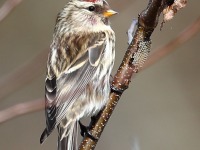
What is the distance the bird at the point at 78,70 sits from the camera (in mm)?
3316

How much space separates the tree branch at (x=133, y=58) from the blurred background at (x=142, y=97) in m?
2.99

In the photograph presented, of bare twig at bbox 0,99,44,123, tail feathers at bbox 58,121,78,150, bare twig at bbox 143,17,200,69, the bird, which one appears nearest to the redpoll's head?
the bird

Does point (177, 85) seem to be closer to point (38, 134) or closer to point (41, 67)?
point (38, 134)

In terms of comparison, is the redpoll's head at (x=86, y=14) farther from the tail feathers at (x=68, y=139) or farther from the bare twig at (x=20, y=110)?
the bare twig at (x=20, y=110)

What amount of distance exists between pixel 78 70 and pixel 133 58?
709 mm

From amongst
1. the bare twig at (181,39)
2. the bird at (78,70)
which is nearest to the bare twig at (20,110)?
the bare twig at (181,39)

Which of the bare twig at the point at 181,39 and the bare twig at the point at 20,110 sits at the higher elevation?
the bare twig at the point at 181,39

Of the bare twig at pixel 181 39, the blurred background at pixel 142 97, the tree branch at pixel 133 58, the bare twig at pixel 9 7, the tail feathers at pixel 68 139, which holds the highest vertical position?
the bare twig at pixel 9 7

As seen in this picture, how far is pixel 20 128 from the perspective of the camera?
20.5 ft

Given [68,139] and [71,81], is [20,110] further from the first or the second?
[71,81]

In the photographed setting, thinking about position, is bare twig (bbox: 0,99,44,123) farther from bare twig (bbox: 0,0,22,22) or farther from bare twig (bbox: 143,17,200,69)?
bare twig (bbox: 143,17,200,69)

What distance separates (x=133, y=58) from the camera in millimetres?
2961

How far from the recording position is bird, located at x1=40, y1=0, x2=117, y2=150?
131 inches

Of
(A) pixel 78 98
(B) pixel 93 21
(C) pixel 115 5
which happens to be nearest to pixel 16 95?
(B) pixel 93 21
